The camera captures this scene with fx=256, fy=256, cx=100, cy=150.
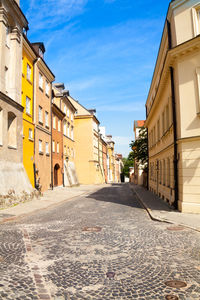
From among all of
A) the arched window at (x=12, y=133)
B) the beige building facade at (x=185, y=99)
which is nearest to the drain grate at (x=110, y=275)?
the beige building facade at (x=185, y=99)

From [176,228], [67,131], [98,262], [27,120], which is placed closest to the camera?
[98,262]

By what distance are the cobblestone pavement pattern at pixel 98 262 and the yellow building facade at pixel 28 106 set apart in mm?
13060

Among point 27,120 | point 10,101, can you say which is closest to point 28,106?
point 27,120

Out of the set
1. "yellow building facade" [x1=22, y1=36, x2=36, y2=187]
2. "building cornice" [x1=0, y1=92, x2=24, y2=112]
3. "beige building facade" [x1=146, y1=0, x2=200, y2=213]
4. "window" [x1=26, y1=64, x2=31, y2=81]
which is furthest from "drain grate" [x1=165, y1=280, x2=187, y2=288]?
"window" [x1=26, y1=64, x2=31, y2=81]

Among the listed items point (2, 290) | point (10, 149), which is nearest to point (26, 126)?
point (10, 149)

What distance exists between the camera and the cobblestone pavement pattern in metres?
4.03

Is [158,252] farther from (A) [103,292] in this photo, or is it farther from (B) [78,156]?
(B) [78,156]

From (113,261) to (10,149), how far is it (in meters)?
13.1

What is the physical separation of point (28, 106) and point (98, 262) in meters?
19.5

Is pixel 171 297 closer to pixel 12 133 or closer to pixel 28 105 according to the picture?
pixel 12 133

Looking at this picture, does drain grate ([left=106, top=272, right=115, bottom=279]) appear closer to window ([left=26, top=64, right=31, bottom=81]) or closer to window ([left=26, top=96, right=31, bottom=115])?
window ([left=26, top=96, right=31, bottom=115])

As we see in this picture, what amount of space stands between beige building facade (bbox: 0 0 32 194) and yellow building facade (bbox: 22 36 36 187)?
8.80 ft

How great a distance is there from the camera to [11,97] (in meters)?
17.7

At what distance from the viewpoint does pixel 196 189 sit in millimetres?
11375
